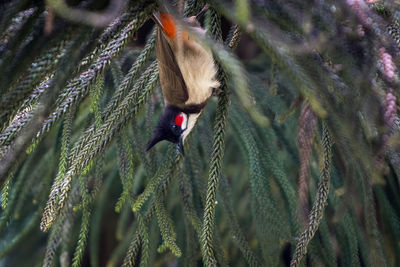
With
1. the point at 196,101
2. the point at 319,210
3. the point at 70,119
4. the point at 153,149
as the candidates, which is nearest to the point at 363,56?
the point at 319,210

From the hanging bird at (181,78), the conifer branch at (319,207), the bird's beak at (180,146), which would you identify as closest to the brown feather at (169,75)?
the hanging bird at (181,78)

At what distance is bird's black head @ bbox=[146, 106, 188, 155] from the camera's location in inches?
49.3

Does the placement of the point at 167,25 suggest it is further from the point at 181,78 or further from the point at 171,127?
the point at 171,127

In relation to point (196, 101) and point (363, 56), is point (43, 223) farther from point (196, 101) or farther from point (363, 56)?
point (363, 56)

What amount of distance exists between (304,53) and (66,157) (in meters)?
0.67

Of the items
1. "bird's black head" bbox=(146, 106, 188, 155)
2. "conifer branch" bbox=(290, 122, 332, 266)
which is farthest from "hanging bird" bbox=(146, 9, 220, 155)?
"conifer branch" bbox=(290, 122, 332, 266)

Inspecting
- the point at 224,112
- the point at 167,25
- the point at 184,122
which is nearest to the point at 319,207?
the point at 224,112

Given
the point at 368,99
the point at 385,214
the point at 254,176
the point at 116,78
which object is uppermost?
the point at 368,99

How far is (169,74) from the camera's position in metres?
1.15

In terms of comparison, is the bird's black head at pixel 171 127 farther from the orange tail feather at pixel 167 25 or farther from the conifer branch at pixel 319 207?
the conifer branch at pixel 319 207

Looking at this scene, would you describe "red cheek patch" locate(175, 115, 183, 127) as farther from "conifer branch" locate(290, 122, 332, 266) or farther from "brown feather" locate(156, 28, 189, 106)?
"conifer branch" locate(290, 122, 332, 266)

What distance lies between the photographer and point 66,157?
1105 mm

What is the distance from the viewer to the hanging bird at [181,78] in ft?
3.57

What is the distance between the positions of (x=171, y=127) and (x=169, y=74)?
0.18 metres
